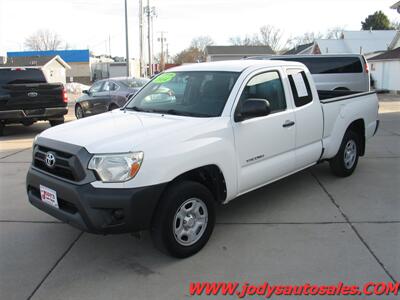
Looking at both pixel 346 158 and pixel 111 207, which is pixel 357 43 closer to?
pixel 346 158

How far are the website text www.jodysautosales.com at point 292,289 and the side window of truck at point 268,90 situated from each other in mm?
1986

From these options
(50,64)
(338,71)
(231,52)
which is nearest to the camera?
(338,71)

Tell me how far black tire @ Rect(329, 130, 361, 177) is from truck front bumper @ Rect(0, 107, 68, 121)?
8208mm

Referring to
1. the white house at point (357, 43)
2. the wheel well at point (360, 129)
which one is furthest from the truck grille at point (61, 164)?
the white house at point (357, 43)

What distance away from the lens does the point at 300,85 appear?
5430 millimetres

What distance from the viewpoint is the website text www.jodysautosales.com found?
11.3 ft

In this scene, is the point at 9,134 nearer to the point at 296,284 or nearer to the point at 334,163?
the point at 334,163

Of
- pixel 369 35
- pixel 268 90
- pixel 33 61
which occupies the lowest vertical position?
pixel 268 90

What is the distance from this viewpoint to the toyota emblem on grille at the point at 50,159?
12.9ft

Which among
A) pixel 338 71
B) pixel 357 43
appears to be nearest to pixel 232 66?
pixel 338 71

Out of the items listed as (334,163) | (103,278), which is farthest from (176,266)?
(334,163)

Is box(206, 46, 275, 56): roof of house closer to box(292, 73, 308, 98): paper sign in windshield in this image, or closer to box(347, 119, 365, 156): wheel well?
box(347, 119, 365, 156): wheel well

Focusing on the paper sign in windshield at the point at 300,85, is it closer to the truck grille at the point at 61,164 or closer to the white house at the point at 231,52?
the truck grille at the point at 61,164

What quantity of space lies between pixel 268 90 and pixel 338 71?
31.7ft
